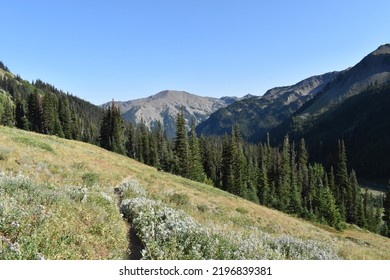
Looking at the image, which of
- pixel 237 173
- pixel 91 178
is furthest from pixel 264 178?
pixel 91 178

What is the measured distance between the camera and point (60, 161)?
24.7m

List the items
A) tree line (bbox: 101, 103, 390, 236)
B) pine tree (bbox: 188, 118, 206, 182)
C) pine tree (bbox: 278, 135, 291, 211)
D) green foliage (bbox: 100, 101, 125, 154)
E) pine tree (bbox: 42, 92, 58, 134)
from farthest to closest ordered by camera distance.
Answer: pine tree (bbox: 42, 92, 58, 134), green foliage (bbox: 100, 101, 125, 154), pine tree (bbox: 278, 135, 291, 211), pine tree (bbox: 188, 118, 206, 182), tree line (bbox: 101, 103, 390, 236)

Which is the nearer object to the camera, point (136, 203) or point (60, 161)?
point (136, 203)

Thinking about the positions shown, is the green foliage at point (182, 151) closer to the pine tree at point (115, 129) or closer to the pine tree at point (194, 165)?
the pine tree at point (194, 165)

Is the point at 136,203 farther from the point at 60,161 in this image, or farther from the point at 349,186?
the point at 349,186

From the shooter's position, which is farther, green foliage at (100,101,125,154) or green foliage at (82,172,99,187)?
green foliage at (100,101,125,154)

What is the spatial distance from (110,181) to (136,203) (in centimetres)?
1145

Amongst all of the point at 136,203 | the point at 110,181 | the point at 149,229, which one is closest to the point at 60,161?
the point at 110,181

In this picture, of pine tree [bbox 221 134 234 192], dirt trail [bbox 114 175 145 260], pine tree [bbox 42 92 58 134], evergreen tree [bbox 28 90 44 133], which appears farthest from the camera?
evergreen tree [bbox 28 90 44 133]

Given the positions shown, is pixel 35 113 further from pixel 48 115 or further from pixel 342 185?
pixel 342 185

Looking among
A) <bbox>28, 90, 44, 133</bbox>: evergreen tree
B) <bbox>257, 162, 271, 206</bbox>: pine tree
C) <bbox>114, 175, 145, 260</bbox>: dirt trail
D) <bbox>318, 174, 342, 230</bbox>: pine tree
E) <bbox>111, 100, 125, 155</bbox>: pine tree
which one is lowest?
<bbox>318, 174, 342, 230</bbox>: pine tree

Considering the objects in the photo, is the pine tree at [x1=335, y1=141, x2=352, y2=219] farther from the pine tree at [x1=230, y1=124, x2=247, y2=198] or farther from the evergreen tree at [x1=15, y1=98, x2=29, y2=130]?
the evergreen tree at [x1=15, y1=98, x2=29, y2=130]

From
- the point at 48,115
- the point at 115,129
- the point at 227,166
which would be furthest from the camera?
the point at 48,115

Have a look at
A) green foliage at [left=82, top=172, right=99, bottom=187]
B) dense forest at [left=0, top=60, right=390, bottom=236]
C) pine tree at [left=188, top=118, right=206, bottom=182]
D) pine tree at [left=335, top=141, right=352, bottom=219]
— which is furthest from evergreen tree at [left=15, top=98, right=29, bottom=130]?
pine tree at [left=335, top=141, right=352, bottom=219]
